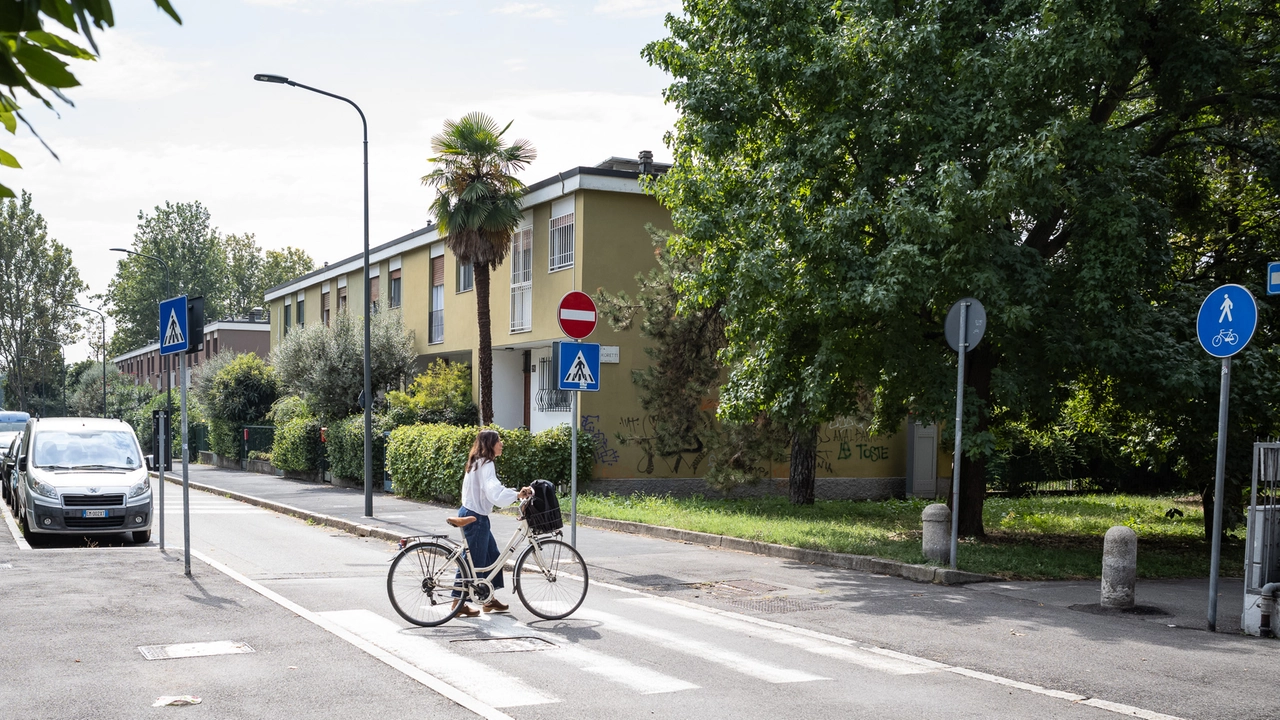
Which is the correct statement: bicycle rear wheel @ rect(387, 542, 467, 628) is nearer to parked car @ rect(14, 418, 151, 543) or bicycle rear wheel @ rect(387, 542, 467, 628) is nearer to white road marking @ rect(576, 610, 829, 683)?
white road marking @ rect(576, 610, 829, 683)

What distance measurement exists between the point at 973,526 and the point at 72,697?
12.5 meters

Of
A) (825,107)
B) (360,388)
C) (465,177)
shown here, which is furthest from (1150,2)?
(360,388)

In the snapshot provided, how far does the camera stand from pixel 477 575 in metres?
8.92

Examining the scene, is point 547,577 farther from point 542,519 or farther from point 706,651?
point 706,651

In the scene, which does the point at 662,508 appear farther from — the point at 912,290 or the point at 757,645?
the point at 757,645

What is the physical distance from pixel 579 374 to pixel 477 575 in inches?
194

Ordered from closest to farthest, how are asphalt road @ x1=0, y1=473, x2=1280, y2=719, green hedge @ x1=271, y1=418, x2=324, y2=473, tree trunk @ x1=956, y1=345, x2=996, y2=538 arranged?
asphalt road @ x1=0, y1=473, x2=1280, y2=719, tree trunk @ x1=956, y1=345, x2=996, y2=538, green hedge @ x1=271, y1=418, x2=324, y2=473

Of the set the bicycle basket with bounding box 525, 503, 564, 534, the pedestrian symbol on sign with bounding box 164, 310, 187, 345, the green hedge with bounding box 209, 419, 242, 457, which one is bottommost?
the green hedge with bounding box 209, 419, 242, 457

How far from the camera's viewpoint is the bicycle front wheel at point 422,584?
8602 millimetres

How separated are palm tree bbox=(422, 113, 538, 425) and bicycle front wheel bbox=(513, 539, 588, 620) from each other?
16.7 m

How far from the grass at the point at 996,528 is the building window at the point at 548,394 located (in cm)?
369

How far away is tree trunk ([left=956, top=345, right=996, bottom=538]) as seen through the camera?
49.3 feet

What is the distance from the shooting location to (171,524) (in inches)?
741

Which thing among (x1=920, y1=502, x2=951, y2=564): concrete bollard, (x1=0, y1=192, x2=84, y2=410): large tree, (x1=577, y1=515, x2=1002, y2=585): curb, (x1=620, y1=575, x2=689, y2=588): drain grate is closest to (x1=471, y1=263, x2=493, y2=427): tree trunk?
(x1=577, y1=515, x2=1002, y2=585): curb
